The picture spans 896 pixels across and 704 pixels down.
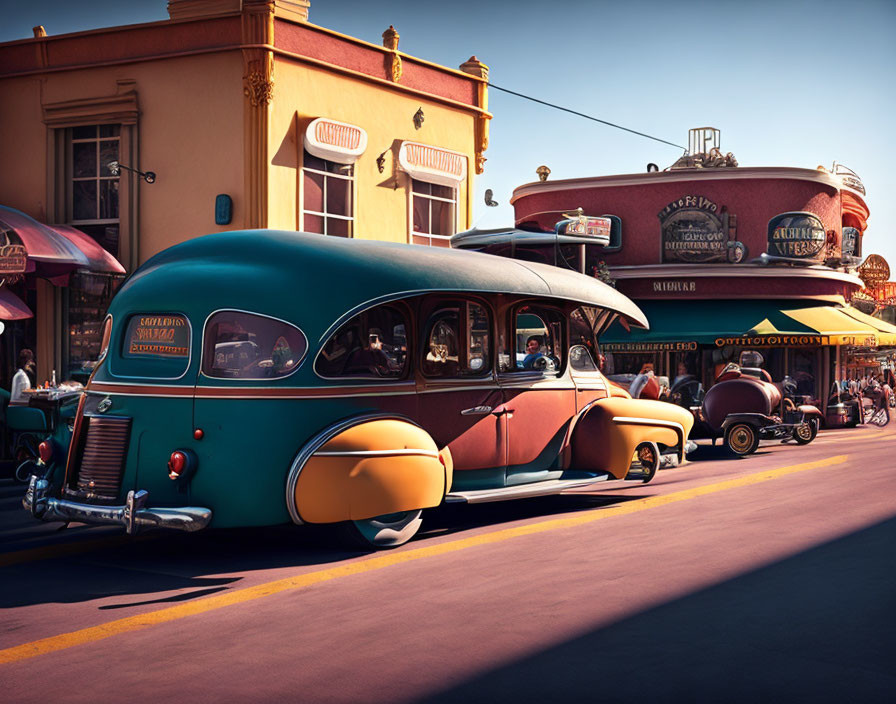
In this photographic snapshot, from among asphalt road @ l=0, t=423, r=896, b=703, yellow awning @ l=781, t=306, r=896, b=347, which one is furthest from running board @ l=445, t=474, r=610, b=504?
yellow awning @ l=781, t=306, r=896, b=347

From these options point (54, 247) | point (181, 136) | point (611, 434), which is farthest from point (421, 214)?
point (611, 434)

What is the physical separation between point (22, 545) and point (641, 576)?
5.22 metres

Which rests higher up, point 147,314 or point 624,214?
point 624,214

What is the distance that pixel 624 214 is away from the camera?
29422mm

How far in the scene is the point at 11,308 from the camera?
58.9 feet

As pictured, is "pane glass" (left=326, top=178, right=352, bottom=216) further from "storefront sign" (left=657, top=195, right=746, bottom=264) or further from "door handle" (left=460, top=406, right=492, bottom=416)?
"door handle" (left=460, top=406, right=492, bottom=416)

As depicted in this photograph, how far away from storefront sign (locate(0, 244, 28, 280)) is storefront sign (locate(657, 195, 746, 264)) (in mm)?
17492

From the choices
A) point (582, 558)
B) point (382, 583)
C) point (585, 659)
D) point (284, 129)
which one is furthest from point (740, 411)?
point (585, 659)

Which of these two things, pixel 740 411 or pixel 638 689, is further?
pixel 740 411

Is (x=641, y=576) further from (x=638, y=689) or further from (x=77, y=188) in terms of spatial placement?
(x=77, y=188)

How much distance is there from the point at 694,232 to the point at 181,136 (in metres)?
14.8

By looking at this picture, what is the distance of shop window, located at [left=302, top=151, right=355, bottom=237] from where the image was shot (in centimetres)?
2050

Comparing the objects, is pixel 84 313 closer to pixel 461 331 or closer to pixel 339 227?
pixel 339 227

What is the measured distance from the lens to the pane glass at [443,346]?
376 inches
